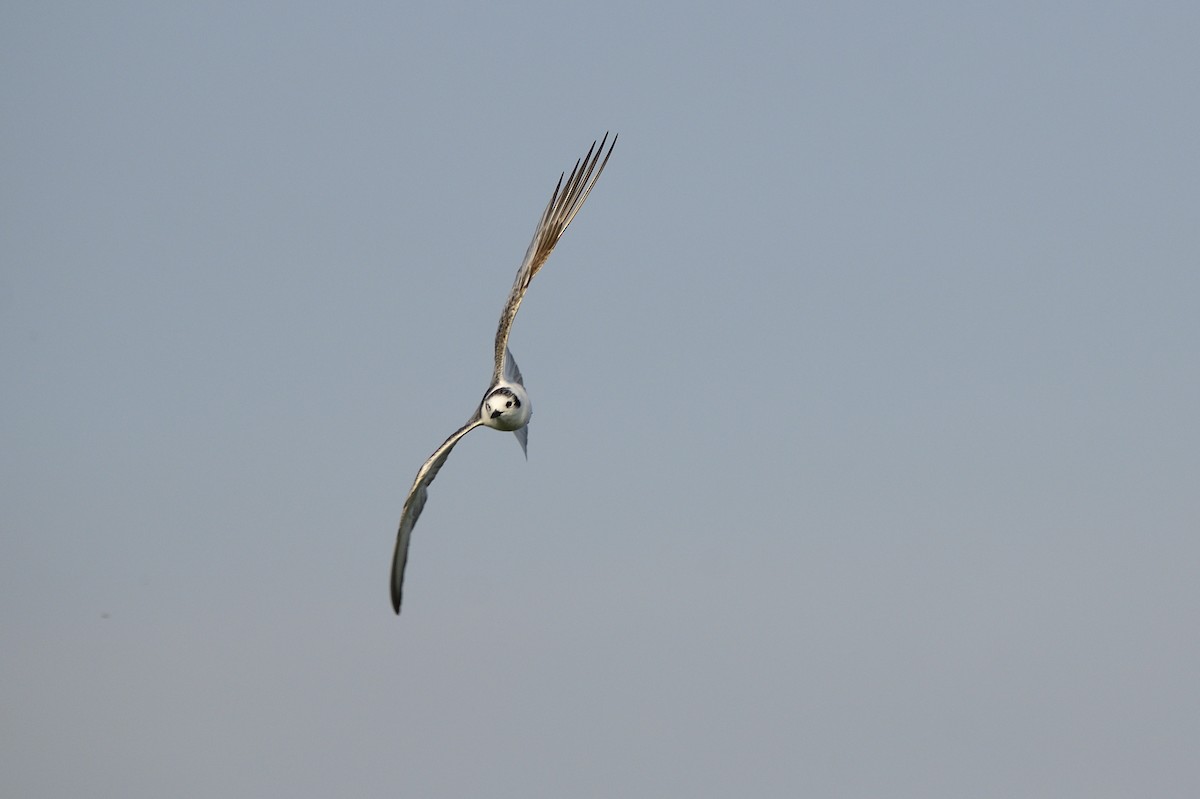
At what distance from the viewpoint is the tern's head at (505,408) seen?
43.8 m

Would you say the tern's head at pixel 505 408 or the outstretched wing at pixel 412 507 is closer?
the outstretched wing at pixel 412 507

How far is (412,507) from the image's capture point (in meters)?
42.7

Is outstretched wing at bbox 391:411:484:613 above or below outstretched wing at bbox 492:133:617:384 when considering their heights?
below

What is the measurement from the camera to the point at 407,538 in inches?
1687

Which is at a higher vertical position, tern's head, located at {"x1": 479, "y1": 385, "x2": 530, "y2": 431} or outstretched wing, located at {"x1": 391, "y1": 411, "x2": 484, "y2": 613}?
tern's head, located at {"x1": 479, "y1": 385, "x2": 530, "y2": 431}

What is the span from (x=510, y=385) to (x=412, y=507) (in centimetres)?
500

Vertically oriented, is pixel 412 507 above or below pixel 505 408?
below

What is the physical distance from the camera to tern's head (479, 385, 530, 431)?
43.8m

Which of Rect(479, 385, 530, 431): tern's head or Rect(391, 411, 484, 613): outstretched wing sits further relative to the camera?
Rect(479, 385, 530, 431): tern's head

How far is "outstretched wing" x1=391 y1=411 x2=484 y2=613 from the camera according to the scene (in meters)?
42.0

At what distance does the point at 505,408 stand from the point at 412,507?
3733 mm

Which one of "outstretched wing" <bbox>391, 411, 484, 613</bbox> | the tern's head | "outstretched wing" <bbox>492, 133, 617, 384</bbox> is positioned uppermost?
"outstretched wing" <bbox>492, 133, 617, 384</bbox>

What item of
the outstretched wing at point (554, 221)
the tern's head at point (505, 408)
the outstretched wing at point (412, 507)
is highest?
the outstretched wing at point (554, 221)

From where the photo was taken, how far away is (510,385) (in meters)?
45.6
